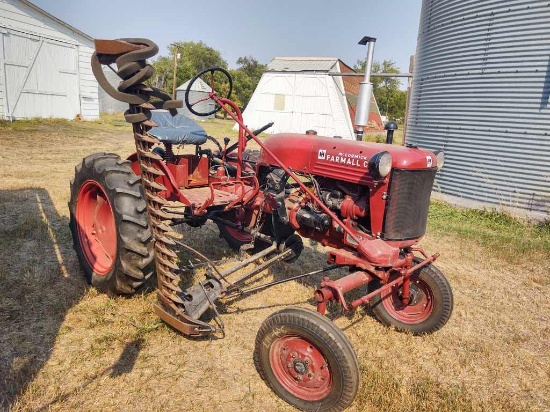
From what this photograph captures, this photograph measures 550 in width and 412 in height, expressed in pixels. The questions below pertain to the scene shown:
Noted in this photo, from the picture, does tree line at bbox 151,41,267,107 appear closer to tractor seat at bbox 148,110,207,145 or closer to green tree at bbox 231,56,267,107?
green tree at bbox 231,56,267,107

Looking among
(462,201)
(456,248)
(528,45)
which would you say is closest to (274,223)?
(456,248)

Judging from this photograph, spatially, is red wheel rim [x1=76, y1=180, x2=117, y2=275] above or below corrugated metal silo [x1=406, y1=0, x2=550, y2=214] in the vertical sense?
below

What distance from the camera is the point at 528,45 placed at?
582cm

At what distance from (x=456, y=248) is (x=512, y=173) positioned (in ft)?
6.81

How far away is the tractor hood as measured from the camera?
266 centimetres

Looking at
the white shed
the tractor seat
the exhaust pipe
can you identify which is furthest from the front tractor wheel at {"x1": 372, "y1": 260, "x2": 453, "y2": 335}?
the white shed

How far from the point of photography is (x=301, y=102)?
61.2ft

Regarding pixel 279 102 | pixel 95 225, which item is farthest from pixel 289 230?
pixel 279 102

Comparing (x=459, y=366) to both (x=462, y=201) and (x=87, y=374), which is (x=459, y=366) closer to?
(x=87, y=374)

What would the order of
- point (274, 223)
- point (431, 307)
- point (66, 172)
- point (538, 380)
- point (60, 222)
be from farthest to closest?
1. point (66, 172)
2. point (60, 222)
3. point (274, 223)
4. point (431, 307)
5. point (538, 380)

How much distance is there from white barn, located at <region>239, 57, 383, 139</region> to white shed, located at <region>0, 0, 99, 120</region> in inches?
297

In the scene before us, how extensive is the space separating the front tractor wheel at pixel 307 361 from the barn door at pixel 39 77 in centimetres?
1339

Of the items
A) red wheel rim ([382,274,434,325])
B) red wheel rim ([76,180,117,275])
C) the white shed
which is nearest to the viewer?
red wheel rim ([382,274,434,325])

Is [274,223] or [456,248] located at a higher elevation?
[274,223]
